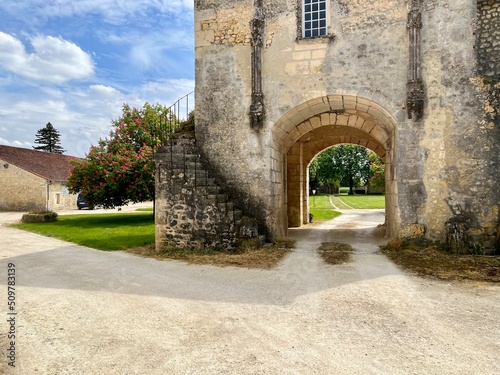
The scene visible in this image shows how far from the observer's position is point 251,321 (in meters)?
4.12

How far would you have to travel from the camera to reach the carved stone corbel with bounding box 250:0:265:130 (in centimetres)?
917

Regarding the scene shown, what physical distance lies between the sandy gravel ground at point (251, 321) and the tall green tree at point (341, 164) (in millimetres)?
46966

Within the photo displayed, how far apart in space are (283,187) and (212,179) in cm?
363

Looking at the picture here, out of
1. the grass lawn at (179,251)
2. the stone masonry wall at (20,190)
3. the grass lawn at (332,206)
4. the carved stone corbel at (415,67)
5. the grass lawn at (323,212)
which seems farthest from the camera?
the stone masonry wall at (20,190)

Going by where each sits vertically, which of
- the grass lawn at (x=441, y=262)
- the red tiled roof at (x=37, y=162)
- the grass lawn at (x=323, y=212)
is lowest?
the grass lawn at (x=441, y=262)

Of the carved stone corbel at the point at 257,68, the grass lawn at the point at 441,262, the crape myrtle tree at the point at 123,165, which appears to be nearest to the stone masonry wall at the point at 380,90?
the carved stone corbel at the point at 257,68

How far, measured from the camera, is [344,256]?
785cm

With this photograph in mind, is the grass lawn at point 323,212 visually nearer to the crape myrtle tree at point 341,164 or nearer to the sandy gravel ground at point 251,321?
the sandy gravel ground at point 251,321

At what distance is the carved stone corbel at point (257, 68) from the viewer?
917 centimetres

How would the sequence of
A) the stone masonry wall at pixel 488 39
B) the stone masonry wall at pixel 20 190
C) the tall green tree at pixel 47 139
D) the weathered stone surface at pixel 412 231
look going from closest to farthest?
the stone masonry wall at pixel 488 39 < the weathered stone surface at pixel 412 231 < the stone masonry wall at pixel 20 190 < the tall green tree at pixel 47 139

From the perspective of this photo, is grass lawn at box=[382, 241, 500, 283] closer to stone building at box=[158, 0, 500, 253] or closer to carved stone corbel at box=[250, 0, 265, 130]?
stone building at box=[158, 0, 500, 253]

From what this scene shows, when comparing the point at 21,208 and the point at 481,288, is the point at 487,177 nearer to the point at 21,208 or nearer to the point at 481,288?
the point at 481,288

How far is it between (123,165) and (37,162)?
2122 centimetres

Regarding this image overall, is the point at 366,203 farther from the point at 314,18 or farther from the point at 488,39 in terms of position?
the point at 314,18
